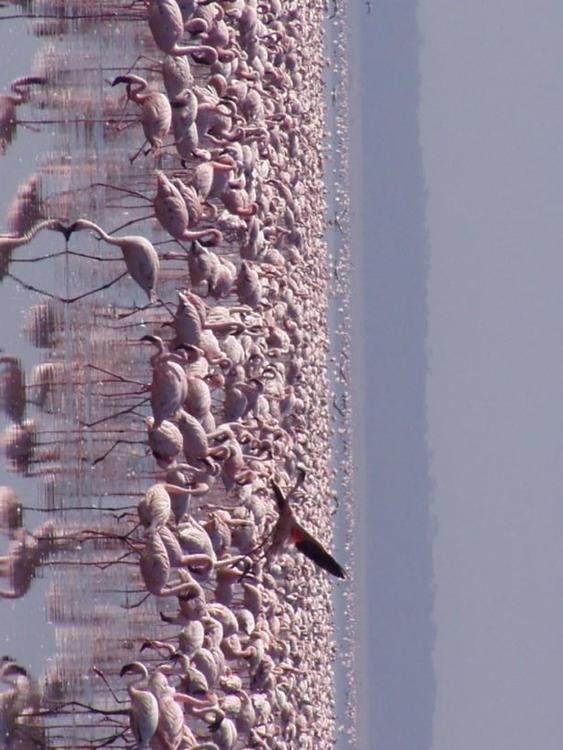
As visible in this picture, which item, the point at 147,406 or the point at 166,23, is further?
the point at 147,406

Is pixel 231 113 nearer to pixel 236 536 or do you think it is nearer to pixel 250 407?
pixel 250 407

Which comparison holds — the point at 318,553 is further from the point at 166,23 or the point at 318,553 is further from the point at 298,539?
the point at 166,23

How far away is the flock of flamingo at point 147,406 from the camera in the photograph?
1.70 m

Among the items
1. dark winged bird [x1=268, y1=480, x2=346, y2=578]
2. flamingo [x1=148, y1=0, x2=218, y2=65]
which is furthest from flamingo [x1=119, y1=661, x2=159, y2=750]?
flamingo [x1=148, y1=0, x2=218, y2=65]

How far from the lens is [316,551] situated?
2.23 metres

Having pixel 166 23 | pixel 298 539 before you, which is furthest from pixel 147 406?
pixel 166 23

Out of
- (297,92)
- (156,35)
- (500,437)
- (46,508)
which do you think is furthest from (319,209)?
(46,508)

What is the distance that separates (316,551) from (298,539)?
59 millimetres

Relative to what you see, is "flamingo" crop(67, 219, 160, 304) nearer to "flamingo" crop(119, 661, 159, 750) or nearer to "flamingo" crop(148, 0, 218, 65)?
"flamingo" crop(148, 0, 218, 65)

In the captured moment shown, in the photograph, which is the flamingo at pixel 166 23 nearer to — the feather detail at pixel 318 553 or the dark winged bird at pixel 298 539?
the dark winged bird at pixel 298 539

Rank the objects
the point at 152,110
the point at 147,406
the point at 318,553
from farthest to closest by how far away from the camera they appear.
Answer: the point at 318,553, the point at 147,406, the point at 152,110

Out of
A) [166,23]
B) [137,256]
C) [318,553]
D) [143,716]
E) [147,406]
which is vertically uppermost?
[166,23]

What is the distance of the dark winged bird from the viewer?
2201mm

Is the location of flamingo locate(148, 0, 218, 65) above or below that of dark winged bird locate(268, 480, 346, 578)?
above
